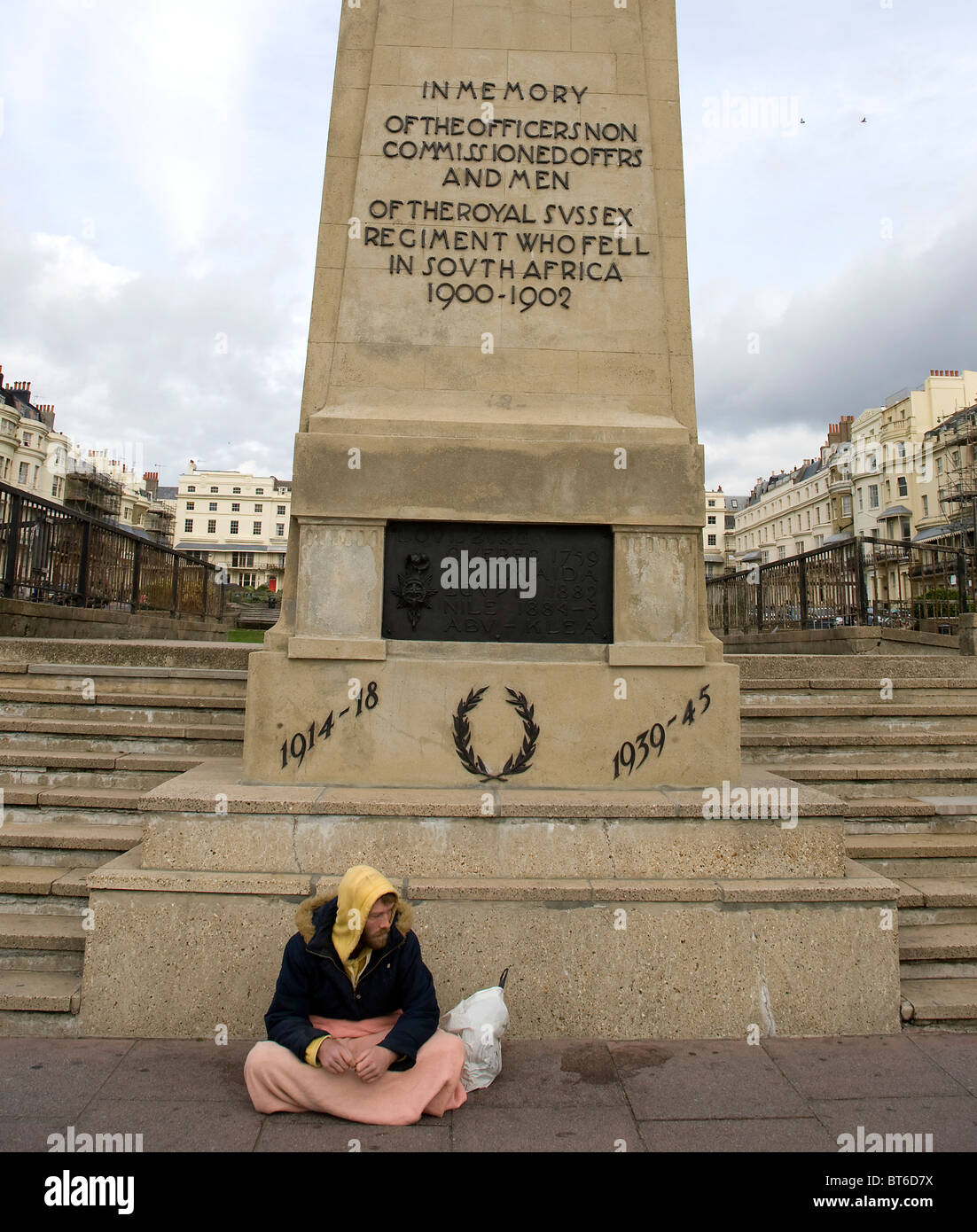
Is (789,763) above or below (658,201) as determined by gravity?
below

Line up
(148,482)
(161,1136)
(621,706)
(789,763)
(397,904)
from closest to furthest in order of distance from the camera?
(161,1136)
(397,904)
(621,706)
(789,763)
(148,482)

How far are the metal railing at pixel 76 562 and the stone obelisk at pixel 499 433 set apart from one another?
6766mm

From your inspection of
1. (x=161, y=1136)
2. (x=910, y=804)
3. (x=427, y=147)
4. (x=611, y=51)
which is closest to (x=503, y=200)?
(x=427, y=147)

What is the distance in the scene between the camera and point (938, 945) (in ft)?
14.9

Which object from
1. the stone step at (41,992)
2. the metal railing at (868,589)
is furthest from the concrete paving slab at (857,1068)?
the metal railing at (868,589)

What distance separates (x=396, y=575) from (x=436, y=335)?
173 centimetres

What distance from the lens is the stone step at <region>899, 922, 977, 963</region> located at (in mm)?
4535

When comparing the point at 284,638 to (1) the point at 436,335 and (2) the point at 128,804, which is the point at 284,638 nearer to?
(2) the point at 128,804

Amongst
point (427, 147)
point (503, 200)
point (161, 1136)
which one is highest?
point (427, 147)

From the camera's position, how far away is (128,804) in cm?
555

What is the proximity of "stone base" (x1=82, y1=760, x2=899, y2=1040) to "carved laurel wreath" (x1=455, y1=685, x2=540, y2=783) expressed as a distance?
511mm

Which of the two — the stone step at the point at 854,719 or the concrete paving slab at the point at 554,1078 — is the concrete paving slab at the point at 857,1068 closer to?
→ the concrete paving slab at the point at 554,1078

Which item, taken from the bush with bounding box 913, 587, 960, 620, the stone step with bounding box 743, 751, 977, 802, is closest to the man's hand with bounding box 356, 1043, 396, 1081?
the stone step with bounding box 743, 751, 977, 802

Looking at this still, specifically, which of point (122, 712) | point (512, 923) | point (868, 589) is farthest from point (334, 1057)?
point (868, 589)
